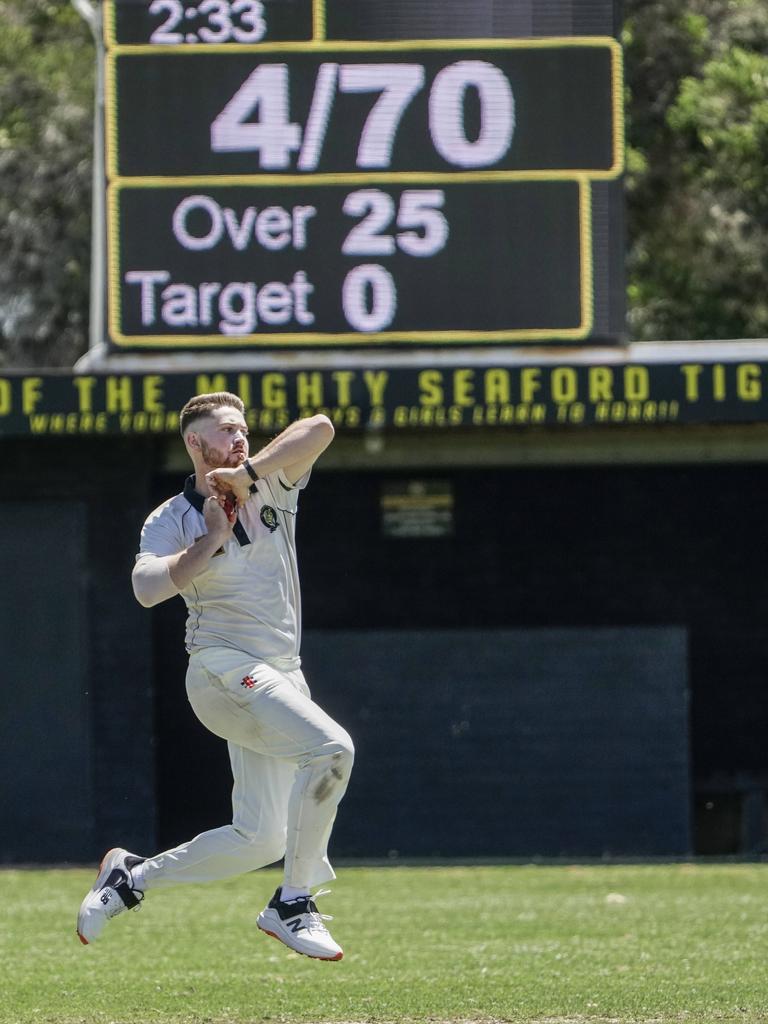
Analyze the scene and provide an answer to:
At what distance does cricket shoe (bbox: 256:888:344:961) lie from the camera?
6852 millimetres

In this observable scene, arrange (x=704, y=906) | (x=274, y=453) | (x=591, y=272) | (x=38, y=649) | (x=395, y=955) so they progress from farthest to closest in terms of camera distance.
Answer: (x=38, y=649), (x=591, y=272), (x=704, y=906), (x=395, y=955), (x=274, y=453)

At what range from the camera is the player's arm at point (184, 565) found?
258 inches

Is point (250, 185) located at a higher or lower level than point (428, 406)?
higher

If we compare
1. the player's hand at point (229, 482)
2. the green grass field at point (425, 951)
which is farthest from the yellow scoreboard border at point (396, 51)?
the player's hand at point (229, 482)

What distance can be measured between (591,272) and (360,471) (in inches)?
113

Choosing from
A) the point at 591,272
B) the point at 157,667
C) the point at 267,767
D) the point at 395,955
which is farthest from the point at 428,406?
the point at 267,767

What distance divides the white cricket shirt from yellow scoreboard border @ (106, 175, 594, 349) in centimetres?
590

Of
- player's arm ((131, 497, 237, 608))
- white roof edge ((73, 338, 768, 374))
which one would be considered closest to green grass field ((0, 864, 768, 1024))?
player's arm ((131, 497, 237, 608))

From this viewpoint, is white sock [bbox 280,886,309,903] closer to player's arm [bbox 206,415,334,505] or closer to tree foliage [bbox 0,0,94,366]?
player's arm [bbox 206,415,334,505]

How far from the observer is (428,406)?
13.0 meters

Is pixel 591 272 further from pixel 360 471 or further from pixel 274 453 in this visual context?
pixel 274 453

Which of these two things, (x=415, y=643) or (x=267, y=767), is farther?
(x=415, y=643)

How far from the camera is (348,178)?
12914 millimetres

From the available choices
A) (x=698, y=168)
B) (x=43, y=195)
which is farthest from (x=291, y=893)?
(x=43, y=195)
